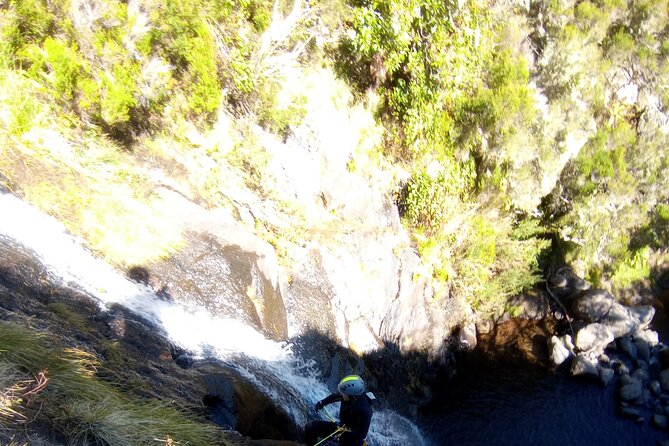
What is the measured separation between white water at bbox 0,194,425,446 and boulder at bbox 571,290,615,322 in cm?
1036

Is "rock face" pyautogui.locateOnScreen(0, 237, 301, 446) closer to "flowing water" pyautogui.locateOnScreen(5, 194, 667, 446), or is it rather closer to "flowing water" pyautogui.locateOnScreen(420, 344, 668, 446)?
"flowing water" pyautogui.locateOnScreen(5, 194, 667, 446)

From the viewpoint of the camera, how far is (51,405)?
3770 millimetres

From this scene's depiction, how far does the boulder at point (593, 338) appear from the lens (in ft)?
46.1

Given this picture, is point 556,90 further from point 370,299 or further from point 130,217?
point 130,217

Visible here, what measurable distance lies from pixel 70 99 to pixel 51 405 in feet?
16.0

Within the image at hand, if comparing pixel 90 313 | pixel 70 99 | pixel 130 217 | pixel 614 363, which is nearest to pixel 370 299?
pixel 130 217

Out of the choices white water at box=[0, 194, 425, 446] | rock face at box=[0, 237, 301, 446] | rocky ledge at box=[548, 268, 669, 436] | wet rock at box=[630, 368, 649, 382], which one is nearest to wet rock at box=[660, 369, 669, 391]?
rocky ledge at box=[548, 268, 669, 436]

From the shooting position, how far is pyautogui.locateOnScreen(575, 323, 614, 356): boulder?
553 inches

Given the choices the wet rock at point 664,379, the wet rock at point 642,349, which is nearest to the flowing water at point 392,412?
the wet rock at point 664,379

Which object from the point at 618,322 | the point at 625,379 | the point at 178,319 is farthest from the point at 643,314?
the point at 178,319

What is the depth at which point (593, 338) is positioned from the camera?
46.2ft

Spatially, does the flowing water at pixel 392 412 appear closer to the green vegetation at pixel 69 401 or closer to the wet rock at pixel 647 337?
the green vegetation at pixel 69 401

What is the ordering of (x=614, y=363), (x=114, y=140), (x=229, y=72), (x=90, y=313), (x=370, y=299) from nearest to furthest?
(x=90, y=313), (x=114, y=140), (x=229, y=72), (x=370, y=299), (x=614, y=363)

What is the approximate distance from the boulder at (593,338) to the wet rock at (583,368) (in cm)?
70
